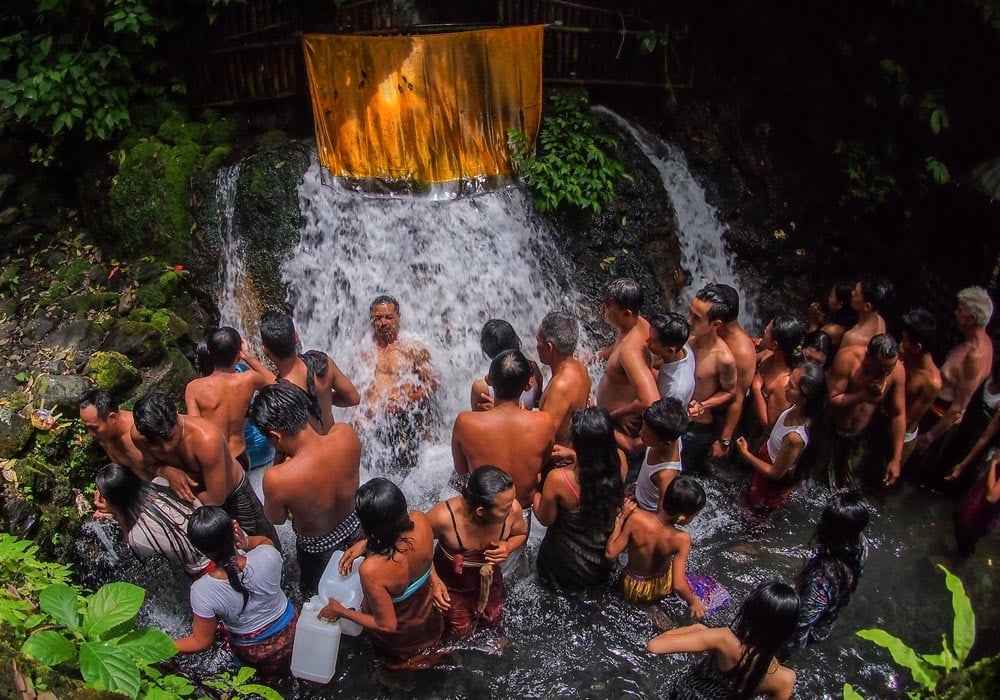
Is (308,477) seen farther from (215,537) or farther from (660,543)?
(660,543)

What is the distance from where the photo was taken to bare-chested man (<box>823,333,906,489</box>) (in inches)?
197

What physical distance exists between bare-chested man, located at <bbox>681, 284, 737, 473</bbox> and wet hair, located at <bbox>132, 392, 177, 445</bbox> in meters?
3.70

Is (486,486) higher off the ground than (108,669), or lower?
lower

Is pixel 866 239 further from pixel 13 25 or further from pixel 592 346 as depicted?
pixel 13 25

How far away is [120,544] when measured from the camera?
17.6 feet

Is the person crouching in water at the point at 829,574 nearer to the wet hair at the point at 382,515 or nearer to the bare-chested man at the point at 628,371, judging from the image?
the bare-chested man at the point at 628,371

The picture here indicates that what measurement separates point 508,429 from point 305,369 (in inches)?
67.7

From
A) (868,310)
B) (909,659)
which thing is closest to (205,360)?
(909,659)

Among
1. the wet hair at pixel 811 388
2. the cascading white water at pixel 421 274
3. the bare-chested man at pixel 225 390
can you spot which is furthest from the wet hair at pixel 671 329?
the bare-chested man at pixel 225 390

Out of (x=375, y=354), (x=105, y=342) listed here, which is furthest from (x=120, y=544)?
(x=375, y=354)

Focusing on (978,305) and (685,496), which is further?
(978,305)

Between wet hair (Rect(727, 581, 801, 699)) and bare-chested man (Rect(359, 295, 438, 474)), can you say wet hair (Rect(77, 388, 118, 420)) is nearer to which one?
Result: bare-chested man (Rect(359, 295, 438, 474))

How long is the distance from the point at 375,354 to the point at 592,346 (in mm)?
2414

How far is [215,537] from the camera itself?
3.29 meters
